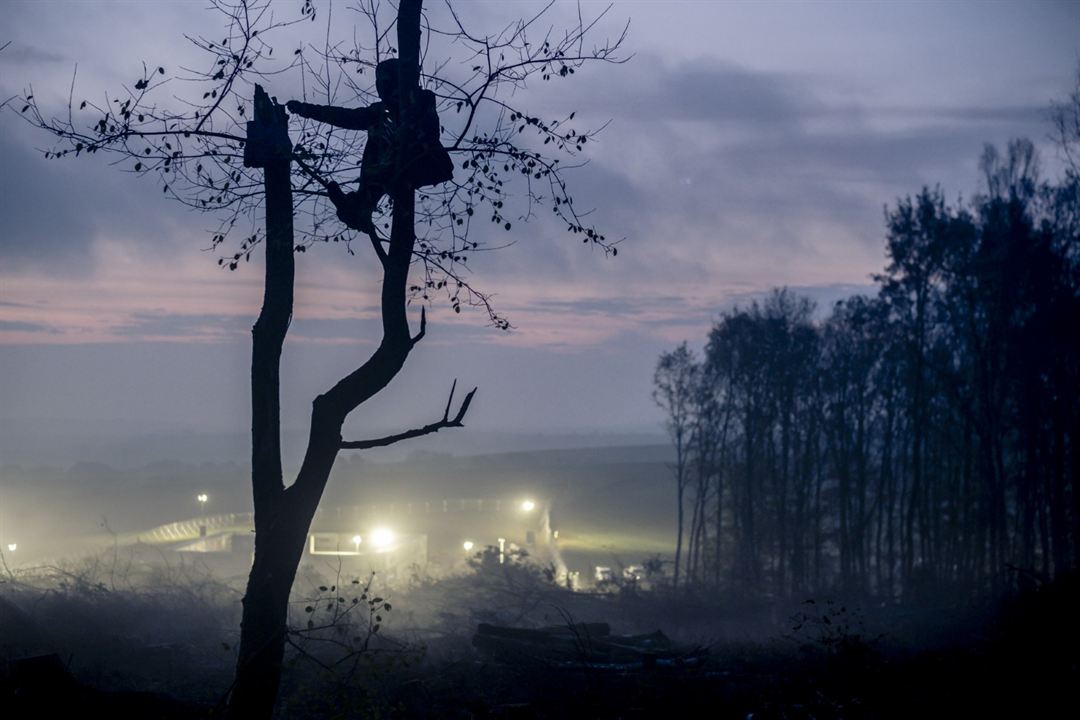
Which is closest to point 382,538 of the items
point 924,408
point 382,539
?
point 382,539

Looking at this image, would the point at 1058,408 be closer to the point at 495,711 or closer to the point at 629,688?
the point at 629,688

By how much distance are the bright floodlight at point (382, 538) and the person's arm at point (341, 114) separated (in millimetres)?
37676

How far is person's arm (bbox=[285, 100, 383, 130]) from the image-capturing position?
6.37 meters

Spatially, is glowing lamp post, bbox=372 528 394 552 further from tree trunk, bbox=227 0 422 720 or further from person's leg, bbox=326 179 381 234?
person's leg, bbox=326 179 381 234

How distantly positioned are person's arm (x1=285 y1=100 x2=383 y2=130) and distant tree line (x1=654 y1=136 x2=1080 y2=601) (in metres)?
20.2

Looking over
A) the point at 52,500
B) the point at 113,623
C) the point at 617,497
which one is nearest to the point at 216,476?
the point at 52,500

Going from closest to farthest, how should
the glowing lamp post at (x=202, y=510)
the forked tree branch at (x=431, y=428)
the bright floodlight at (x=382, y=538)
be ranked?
1. the forked tree branch at (x=431, y=428)
2. the bright floodlight at (x=382, y=538)
3. the glowing lamp post at (x=202, y=510)

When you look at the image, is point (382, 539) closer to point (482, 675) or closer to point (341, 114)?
point (482, 675)

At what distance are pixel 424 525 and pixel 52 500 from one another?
42.2 meters

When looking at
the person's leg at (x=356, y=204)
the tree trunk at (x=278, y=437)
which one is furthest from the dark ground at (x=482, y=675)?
the person's leg at (x=356, y=204)

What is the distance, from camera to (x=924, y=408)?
29.3m

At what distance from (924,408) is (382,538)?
2958cm

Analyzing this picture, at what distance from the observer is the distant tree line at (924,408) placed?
963 inches

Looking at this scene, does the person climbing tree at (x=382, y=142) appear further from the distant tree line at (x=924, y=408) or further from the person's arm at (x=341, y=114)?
the distant tree line at (x=924, y=408)
